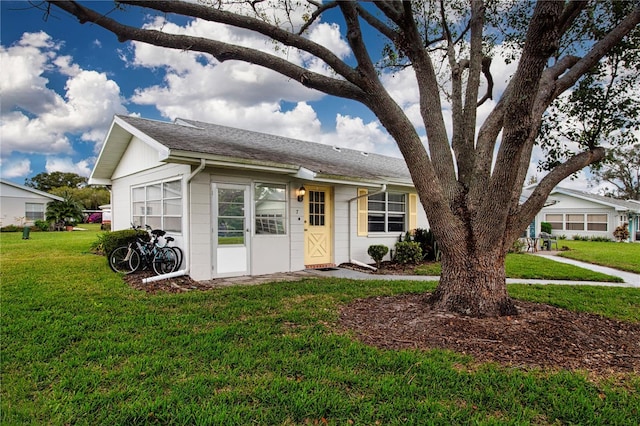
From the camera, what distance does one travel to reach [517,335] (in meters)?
4.05

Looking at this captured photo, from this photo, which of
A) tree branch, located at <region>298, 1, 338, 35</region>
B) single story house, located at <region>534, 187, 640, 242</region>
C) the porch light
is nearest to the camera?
tree branch, located at <region>298, 1, 338, 35</region>

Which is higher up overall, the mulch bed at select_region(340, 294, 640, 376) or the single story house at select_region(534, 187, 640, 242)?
the single story house at select_region(534, 187, 640, 242)

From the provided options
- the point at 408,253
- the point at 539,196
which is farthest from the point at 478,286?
the point at 408,253

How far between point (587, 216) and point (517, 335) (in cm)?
2598

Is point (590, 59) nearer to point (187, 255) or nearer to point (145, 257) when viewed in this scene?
point (187, 255)

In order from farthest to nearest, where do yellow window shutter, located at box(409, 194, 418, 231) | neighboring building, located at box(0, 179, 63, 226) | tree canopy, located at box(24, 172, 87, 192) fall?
tree canopy, located at box(24, 172, 87, 192) < neighboring building, located at box(0, 179, 63, 226) < yellow window shutter, located at box(409, 194, 418, 231)

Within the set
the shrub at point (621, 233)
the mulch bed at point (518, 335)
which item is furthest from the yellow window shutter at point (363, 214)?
the shrub at point (621, 233)

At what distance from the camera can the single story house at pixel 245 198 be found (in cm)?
750

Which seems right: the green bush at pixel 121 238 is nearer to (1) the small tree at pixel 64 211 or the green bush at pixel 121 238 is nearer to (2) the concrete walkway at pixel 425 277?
(2) the concrete walkway at pixel 425 277

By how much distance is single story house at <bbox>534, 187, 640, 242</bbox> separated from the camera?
23.5 meters

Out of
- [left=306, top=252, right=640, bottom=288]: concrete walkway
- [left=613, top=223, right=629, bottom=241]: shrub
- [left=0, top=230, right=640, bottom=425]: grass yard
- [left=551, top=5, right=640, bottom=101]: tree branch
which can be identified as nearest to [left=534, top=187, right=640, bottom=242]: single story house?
[left=613, top=223, right=629, bottom=241]: shrub

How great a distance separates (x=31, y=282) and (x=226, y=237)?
3815 mm

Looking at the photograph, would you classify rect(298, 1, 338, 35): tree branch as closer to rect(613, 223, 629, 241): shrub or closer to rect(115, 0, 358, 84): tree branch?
rect(115, 0, 358, 84): tree branch

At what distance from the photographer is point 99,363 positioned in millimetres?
3389
